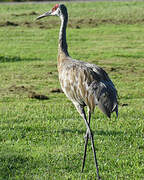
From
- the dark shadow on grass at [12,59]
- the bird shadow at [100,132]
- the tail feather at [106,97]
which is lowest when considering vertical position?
the dark shadow on grass at [12,59]

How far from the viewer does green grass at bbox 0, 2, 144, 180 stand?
718 cm

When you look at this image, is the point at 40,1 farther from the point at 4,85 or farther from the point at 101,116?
the point at 101,116

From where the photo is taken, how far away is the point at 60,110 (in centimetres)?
1022

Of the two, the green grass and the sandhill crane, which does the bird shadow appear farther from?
the sandhill crane

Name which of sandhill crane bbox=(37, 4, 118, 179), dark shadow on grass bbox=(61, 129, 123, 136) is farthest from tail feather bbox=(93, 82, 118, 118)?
dark shadow on grass bbox=(61, 129, 123, 136)

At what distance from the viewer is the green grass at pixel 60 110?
23.6 ft

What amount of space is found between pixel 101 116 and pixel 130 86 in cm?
318

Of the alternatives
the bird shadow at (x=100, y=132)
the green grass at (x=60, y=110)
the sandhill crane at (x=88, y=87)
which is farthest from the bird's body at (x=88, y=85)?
the bird shadow at (x=100, y=132)

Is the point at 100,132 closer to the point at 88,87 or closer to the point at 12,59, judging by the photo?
the point at 88,87

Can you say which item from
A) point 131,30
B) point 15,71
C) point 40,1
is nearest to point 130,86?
point 15,71

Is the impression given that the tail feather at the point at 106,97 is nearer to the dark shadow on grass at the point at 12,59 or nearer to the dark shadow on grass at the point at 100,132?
the dark shadow on grass at the point at 100,132

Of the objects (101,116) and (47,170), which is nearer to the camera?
(47,170)

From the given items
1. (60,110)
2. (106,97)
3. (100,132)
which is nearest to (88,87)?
(106,97)

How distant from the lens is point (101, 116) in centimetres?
977
